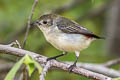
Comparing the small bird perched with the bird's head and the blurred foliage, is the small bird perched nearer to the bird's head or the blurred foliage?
the bird's head

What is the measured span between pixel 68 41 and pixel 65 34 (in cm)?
19

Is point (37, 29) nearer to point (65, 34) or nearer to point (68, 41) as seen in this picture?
point (65, 34)

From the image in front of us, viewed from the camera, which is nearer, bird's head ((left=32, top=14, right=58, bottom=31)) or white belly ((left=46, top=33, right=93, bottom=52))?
white belly ((left=46, top=33, right=93, bottom=52))

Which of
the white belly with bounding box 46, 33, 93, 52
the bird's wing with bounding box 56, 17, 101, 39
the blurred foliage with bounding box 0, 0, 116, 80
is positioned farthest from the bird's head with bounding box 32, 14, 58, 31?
the blurred foliage with bounding box 0, 0, 116, 80

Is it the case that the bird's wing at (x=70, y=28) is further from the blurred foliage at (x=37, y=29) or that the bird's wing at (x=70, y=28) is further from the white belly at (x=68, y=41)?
the blurred foliage at (x=37, y=29)

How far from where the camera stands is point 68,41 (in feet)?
17.5

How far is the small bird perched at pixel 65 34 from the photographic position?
5.28 metres

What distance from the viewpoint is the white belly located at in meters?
5.24

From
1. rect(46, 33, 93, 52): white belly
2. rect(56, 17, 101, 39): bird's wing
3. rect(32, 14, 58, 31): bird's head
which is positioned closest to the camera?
rect(46, 33, 93, 52): white belly

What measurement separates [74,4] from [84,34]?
9.26 feet

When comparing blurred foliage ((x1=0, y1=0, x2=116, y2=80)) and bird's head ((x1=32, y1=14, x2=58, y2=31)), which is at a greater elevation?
blurred foliage ((x1=0, y1=0, x2=116, y2=80))

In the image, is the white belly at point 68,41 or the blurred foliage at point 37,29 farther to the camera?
the blurred foliage at point 37,29

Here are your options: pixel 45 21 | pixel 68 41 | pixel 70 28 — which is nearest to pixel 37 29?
pixel 45 21

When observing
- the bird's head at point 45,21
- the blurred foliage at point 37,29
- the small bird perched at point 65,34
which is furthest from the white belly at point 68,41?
the blurred foliage at point 37,29
